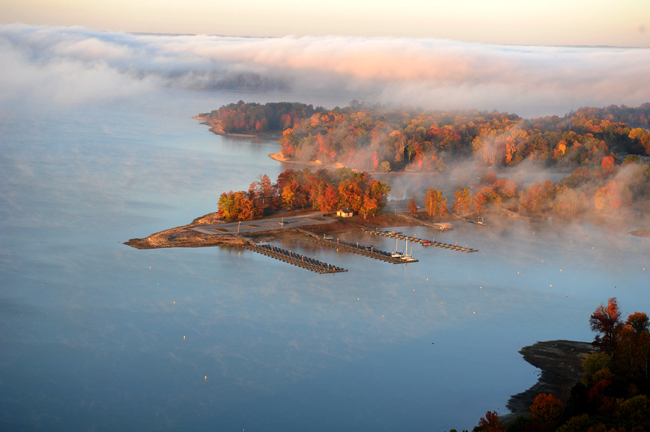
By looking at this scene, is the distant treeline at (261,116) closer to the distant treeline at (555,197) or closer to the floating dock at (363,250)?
the distant treeline at (555,197)

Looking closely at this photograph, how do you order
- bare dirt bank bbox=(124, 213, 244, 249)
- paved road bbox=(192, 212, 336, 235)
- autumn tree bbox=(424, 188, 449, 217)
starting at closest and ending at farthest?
bare dirt bank bbox=(124, 213, 244, 249)
paved road bbox=(192, 212, 336, 235)
autumn tree bbox=(424, 188, 449, 217)

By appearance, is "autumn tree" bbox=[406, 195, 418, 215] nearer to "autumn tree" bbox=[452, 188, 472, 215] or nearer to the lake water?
"autumn tree" bbox=[452, 188, 472, 215]

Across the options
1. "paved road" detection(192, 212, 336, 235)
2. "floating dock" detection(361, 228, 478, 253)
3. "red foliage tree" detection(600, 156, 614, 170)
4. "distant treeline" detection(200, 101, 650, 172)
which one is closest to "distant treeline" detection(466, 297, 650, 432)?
"floating dock" detection(361, 228, 478, 253)

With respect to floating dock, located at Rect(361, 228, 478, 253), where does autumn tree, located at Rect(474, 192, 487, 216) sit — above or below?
above

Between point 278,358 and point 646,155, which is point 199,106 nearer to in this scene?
point 646,155

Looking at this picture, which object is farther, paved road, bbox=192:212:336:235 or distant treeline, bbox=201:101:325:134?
distant treeline, bbox=201:101:325:134

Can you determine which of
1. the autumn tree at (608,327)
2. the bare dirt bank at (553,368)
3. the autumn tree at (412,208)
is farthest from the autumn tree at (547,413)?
the autumn tree at (412,208)

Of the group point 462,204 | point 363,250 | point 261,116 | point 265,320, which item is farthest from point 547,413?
point 261,116

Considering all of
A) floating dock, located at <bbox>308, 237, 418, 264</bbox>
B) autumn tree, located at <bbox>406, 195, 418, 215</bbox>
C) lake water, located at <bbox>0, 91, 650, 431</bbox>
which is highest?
autumn tree, located at <bbox>406, 195, 418, 215</bbox>
